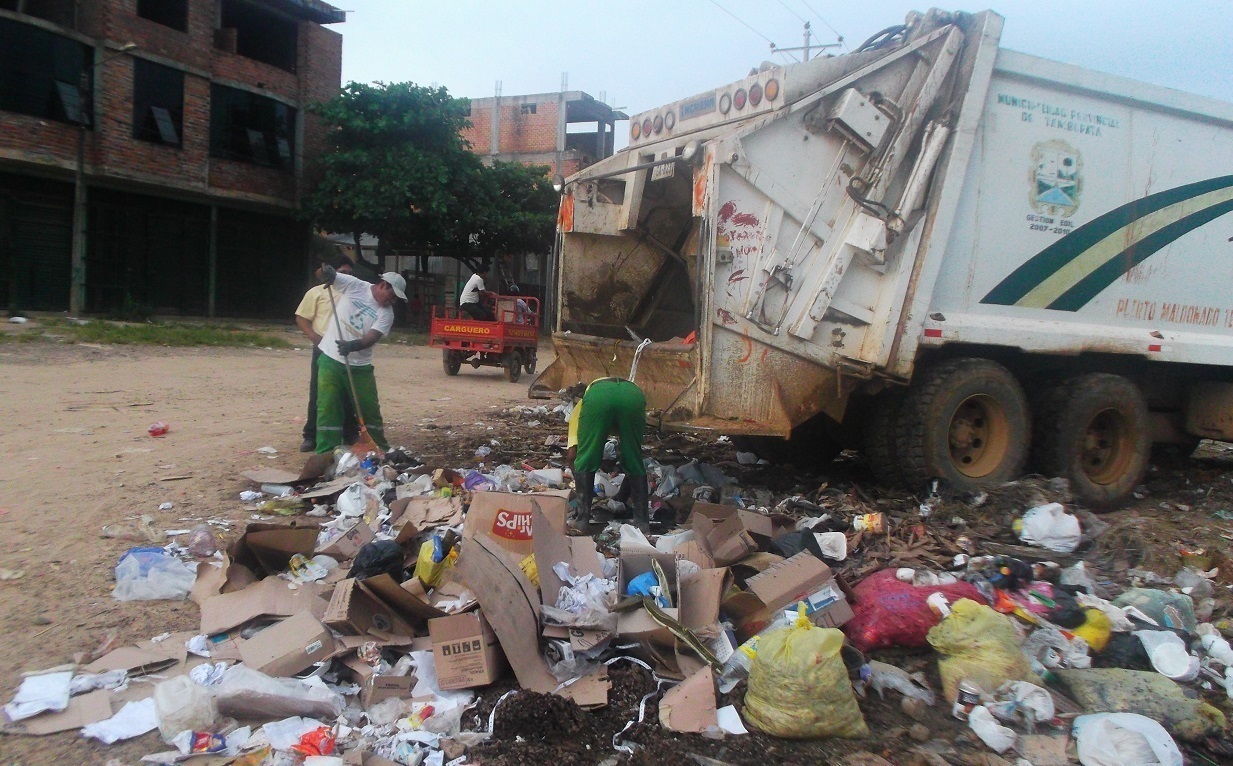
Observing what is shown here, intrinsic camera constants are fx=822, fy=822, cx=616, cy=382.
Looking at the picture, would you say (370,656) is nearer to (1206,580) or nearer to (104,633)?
(104,633)

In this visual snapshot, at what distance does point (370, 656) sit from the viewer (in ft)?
9.25

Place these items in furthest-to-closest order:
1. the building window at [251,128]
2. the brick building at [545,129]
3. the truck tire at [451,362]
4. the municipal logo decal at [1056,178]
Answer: the brick building at [545,129], the building window at [251,128], the truck tire at [451,362], the municipal logo decal at [1056,178]

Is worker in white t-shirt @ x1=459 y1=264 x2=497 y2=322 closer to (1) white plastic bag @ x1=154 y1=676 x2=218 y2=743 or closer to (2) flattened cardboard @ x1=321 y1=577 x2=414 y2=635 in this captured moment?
(2) flattened cardboard @ x1=321 y1=577 x2=414 y2=635

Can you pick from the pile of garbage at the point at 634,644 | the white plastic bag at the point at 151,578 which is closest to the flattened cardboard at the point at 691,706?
the pile of garbage at the point at 634,644

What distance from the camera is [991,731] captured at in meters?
2.57

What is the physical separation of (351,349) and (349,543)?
186 centimetres

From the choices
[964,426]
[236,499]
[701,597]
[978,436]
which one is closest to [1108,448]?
[978,436]

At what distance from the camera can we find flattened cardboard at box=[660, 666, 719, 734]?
2.54m

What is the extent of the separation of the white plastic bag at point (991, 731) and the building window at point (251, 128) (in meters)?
17.6

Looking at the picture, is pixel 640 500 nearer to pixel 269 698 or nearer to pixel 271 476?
pixel 271 476

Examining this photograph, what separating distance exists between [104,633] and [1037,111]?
17.3 feet

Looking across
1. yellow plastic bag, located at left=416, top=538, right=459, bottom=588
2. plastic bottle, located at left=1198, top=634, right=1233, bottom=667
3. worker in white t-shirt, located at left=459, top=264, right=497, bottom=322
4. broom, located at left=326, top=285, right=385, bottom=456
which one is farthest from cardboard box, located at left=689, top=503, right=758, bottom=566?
worker in white t-shirt, located at left=459, top=264, right=497, bottom=322

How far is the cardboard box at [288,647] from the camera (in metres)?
2.70

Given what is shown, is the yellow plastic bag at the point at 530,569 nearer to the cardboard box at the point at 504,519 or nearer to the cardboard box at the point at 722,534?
the cardboard box at the point at 504,519
